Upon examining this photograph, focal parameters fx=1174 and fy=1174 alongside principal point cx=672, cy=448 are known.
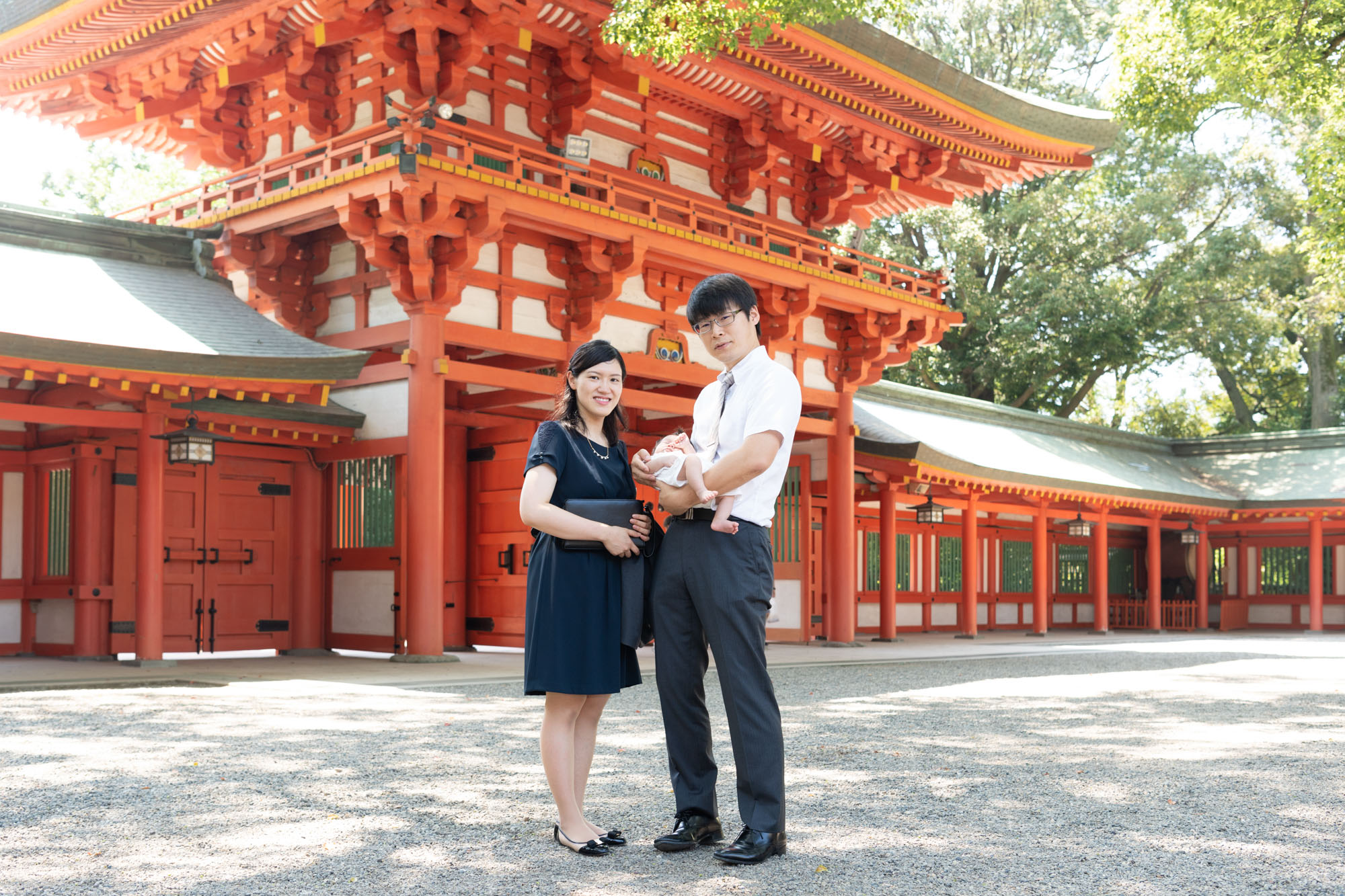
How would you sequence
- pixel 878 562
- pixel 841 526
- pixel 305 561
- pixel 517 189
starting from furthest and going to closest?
1. pixel 878 562
2. pixel 841 526
3. pixel 305 561
4. pixel 517 189

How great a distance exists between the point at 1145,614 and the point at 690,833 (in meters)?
19.5

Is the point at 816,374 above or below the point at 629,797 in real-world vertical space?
above

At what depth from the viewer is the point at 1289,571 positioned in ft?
70.7

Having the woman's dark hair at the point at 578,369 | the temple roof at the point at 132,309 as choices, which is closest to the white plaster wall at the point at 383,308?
the temple roof at the point at 132,309

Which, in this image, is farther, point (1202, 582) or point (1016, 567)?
point (1202, 582)

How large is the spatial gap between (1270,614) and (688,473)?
70.6ft

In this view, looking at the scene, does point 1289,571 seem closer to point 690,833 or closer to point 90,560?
point 90,560

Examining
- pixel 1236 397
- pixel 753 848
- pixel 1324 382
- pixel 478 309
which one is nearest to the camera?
pixel 753 848

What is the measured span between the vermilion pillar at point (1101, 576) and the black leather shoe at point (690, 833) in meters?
16.7

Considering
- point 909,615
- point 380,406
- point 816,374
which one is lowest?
point 909,615

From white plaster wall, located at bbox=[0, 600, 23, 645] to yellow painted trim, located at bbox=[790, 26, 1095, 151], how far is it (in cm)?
866

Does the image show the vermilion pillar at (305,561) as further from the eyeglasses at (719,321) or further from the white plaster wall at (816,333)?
the eyeglasses at (719,321)

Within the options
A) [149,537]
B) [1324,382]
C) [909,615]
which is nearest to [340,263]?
[149,537]

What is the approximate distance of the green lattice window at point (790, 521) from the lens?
1394cm
